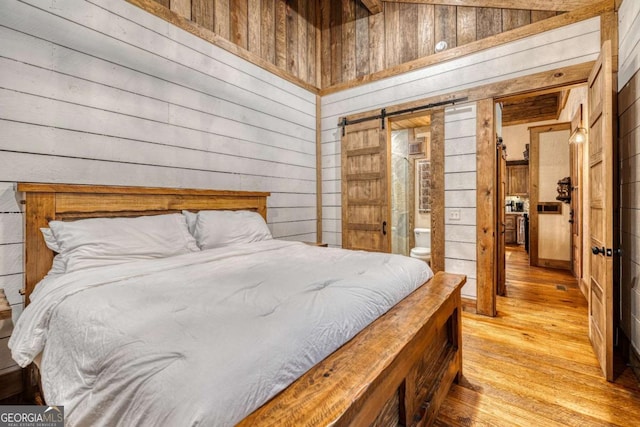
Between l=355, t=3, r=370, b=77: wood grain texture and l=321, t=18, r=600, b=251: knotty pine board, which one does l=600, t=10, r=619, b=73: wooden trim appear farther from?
l=355, t=3, r=370, b=77: wood grain texture

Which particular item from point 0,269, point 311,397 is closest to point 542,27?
point 311,397

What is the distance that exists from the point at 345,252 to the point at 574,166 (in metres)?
4.26

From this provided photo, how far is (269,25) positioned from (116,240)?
9.75 feet

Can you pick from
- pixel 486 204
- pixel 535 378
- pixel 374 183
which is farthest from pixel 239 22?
pixel 535 378

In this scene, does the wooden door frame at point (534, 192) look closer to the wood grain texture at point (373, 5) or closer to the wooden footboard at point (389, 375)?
the wood grain texture at point (373, 5)

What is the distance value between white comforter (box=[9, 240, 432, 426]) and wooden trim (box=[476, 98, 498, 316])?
1616 mm

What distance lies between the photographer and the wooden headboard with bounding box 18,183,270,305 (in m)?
1.76

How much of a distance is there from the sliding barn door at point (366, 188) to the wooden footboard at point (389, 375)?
176cm

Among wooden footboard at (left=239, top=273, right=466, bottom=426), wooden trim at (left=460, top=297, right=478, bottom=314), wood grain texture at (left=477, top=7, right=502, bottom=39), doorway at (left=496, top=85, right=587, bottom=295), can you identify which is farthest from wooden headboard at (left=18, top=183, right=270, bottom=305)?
doorway at (left=496, top=85, right=587, bottom=295)

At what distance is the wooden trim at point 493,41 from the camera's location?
2.47 m

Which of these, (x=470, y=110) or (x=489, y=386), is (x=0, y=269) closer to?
(x=489, y=386)

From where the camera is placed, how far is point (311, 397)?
792 millimetres

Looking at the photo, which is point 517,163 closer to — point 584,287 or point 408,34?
point 584,287

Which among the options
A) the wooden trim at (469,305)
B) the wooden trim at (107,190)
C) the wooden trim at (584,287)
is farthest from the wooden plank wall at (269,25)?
the wooden trim at (584,287)
